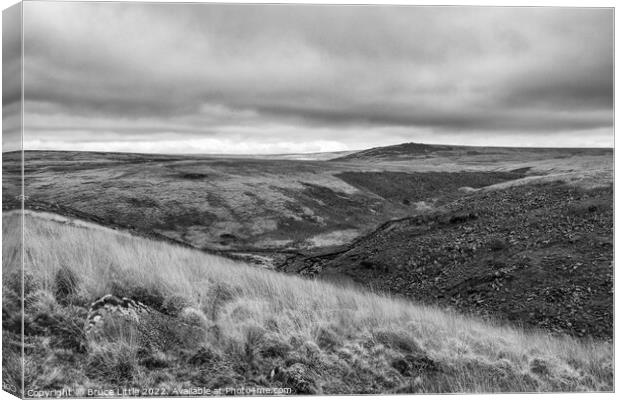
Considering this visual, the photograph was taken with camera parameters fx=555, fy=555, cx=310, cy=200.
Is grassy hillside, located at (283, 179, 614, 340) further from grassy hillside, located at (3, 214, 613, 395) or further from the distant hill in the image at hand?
the distant hill

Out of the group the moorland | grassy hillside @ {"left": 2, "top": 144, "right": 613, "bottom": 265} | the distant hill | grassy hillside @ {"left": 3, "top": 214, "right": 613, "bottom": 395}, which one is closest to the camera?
grassy hillside @ {"left": 3, "top": 214, "right": 613, "bottom": 395}

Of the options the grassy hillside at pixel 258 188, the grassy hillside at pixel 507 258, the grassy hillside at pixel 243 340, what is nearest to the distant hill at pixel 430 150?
the grassy hillside at pixel 258 188

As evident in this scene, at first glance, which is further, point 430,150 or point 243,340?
point 430,150

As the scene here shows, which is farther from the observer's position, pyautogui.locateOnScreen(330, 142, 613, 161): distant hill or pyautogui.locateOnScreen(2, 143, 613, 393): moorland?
pyautogui.locateOnScreen(330, 142, 613, 161): distant hill

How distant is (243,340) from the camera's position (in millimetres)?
8461

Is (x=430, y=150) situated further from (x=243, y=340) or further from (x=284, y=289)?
(x=243, y=340)

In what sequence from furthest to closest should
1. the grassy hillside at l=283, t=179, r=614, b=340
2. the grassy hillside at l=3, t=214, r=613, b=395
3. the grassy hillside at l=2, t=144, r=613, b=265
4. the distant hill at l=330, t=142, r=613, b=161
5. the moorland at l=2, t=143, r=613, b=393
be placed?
the distant hill at l=330, t=142, r=613, b=161 < the grassy hillside at l=2, t=144, r=613, b=265 < the grassy hillside at l=283, t=179, r=614, b=340 < the moorland at l=2, t=143, r=613, b=393 < the grassy hillside at l=3, t=214, r=613, b=395

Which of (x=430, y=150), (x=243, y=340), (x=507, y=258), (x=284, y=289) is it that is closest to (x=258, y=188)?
(x=430, y=150)

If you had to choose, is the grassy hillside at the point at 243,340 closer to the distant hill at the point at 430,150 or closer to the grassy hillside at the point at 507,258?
the grassy hillside at the point at 507,258

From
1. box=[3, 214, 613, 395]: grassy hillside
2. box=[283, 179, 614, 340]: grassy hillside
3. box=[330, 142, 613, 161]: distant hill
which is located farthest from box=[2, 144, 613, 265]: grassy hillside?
box=[3, 214, 613, 395]: grassy hillside

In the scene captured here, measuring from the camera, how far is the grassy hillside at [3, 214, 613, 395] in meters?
8.05

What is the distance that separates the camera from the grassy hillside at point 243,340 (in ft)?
26.4

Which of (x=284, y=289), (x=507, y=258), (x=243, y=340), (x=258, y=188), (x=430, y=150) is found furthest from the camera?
(x=258, y=188)

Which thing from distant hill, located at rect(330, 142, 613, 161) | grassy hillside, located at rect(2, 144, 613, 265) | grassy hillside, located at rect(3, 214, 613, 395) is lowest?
grassy hillside, located at rect(3, 214, 613, 395)
